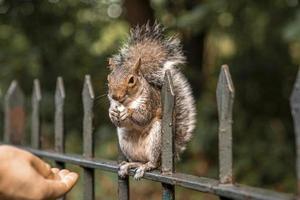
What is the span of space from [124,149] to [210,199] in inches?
96.3

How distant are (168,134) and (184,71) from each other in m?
3.16

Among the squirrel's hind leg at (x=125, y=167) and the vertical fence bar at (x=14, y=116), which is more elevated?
the vertical fence bar at (x=14, y=116)

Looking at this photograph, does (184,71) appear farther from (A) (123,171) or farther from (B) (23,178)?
(B) (23,178)

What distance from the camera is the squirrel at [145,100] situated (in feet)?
6.26

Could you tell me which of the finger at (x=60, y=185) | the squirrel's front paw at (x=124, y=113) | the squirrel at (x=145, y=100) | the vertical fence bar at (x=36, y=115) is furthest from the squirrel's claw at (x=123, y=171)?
the vertical fence bar at (x=36, y=115)

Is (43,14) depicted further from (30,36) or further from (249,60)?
(249,60)

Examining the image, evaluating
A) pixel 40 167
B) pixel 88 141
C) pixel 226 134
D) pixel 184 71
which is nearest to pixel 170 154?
pixel 226 134

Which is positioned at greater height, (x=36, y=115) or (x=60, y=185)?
(x=36, y=115)

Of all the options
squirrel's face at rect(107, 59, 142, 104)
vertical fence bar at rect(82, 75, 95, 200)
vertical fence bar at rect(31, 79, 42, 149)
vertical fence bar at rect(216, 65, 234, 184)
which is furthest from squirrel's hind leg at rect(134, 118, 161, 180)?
vertical fence bar at rect(31, 79, 42, 149)

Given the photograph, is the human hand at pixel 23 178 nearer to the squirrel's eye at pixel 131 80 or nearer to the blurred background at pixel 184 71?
the squirrel's eye at pixel 131 80

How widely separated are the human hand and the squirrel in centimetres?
54

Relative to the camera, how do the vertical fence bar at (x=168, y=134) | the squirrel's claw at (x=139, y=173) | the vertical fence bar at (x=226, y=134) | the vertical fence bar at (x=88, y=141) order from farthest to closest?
the vertical fence bar at (x=88, y=141), the squirrel's claw at (x=139, y=173), the vertical fence bar at (x=168, y=134), the vertical fence bar at (x=226, y=134)

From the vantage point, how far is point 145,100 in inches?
75.8

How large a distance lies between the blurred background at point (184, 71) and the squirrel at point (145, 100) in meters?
2.26
